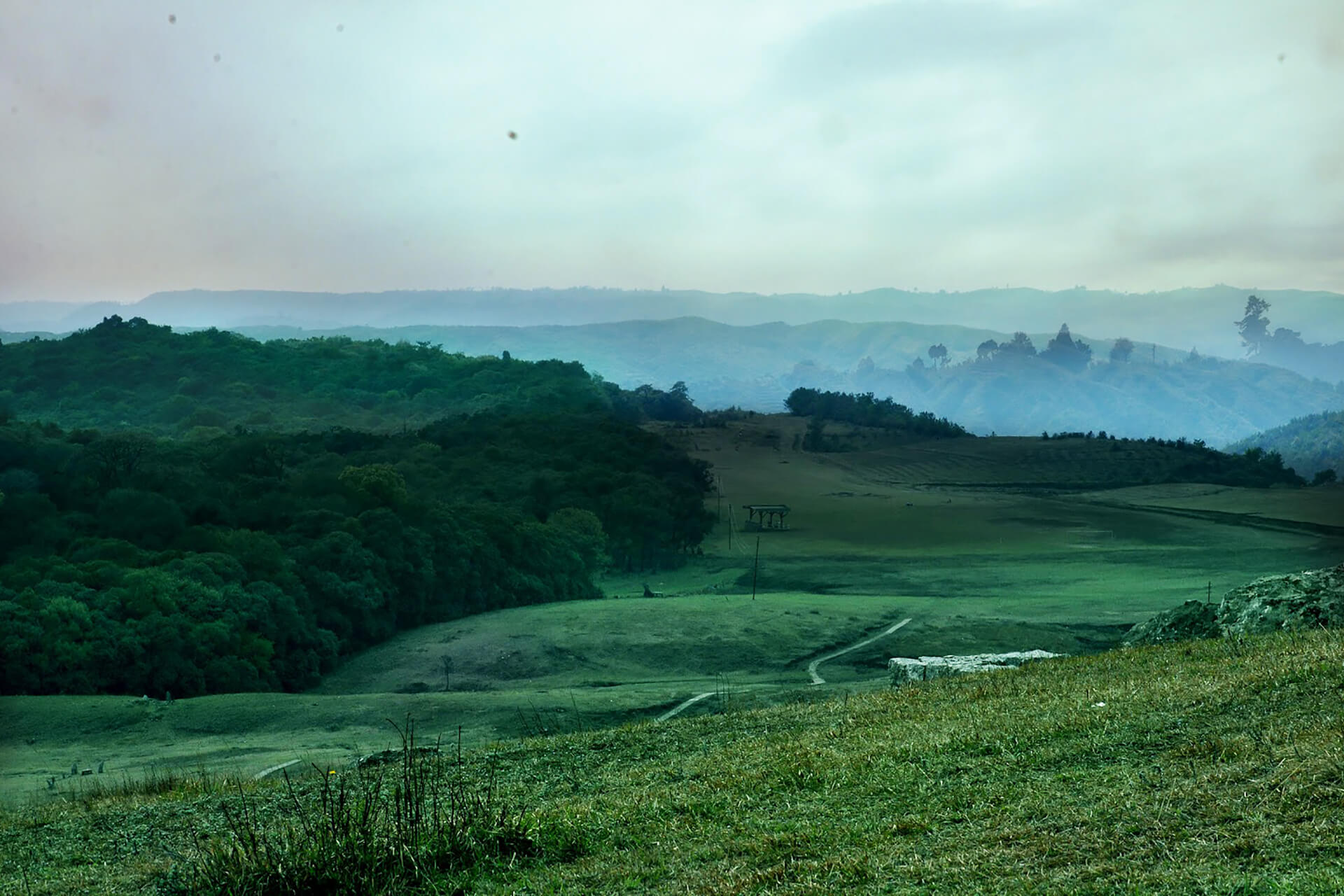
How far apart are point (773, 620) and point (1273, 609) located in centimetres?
2973

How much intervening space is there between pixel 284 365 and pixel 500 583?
97687 mm

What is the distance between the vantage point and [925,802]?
8.45 meters

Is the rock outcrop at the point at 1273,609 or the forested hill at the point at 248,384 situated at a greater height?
the forested hill at the point at 248,384

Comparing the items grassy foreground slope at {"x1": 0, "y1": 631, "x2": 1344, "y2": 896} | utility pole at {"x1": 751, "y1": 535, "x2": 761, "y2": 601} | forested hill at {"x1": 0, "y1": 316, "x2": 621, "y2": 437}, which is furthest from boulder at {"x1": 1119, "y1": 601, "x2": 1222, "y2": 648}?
forested hill at {"x1": 0, "y1": 316, "x2": 621, "y2": 437}

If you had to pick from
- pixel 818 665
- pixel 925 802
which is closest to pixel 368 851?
pixel 925 802

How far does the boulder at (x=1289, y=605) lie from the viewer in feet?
52.9

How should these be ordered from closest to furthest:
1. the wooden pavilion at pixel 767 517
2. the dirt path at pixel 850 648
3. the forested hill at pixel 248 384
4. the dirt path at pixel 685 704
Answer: the dirt path at pixel 685 704
the dirt path at pixel 850 648
the wooden pavilion at pixel 767 517
the forested hill at pixel 248 384

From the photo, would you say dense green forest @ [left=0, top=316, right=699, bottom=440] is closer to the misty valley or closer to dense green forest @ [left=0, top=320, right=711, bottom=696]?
the misty valley

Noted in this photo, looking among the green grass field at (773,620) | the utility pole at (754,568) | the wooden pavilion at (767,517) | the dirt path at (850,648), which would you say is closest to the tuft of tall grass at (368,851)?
the green grass field at (773,620)

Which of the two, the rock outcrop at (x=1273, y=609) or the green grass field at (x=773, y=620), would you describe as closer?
the rock outcrop at (x=1273, y=609)

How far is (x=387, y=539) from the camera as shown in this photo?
56031 millimetres

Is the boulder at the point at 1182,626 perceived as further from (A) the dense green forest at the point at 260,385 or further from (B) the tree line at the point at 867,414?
(B) the tree line at the point at 867,414

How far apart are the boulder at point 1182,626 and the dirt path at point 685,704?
32.6 ft

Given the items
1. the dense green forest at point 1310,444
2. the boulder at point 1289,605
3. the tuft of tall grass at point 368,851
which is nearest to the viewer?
the tuft of tall grass at point 368,851
